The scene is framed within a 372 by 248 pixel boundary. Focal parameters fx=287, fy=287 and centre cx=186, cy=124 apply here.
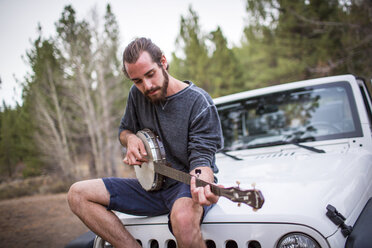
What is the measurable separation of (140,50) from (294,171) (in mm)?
1447

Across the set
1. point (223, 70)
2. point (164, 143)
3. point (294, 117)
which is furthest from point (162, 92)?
point (223, 70)

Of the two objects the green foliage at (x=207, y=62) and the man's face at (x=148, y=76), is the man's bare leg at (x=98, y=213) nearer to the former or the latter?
the man's face at (x=148, y=76)

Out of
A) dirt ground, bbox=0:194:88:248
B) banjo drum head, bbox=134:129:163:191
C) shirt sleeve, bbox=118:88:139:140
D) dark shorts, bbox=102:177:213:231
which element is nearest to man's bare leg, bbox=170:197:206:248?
dark shorts, bbox=102:177:213:231

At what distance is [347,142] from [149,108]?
184 centimetres

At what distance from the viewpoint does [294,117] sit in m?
3.80

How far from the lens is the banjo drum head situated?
78.2 inches

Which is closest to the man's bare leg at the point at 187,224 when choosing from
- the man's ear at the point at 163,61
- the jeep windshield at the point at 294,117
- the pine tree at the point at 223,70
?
the man's ear at the point at 163,61

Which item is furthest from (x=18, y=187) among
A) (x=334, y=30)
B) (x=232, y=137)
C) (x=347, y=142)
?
(x=334, y=30)

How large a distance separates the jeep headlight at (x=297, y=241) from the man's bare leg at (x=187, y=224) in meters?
0.42

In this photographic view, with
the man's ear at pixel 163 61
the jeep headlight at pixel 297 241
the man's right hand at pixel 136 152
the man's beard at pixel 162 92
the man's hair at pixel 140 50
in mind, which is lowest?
the jeep headlight at pixel 297 241

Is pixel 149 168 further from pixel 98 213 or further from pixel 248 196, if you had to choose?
pixel 248 196

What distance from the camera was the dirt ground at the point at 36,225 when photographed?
14.9ft

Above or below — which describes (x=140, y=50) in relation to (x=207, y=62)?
below

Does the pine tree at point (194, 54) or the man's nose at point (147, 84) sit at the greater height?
the pine tree at point (194, 54)
